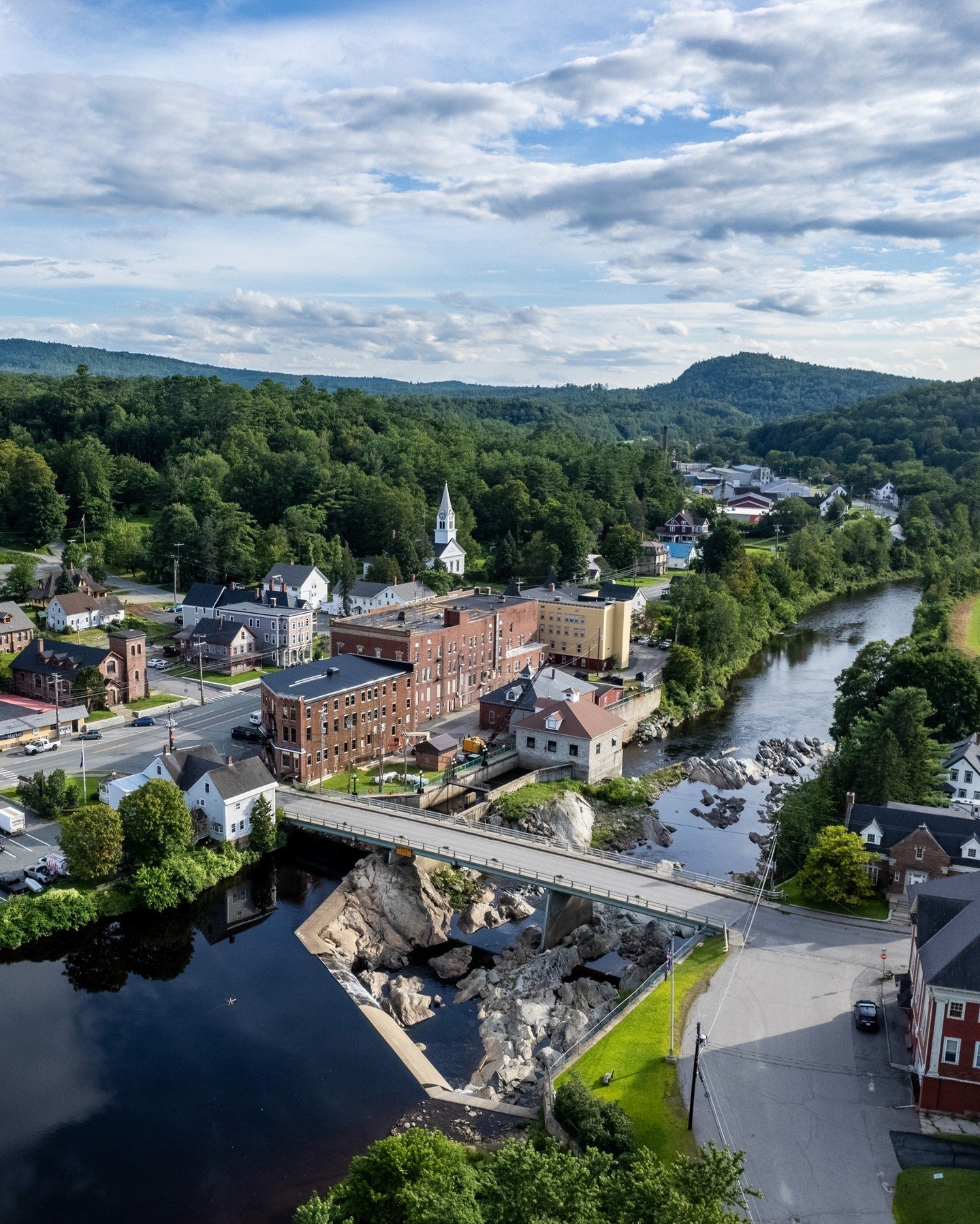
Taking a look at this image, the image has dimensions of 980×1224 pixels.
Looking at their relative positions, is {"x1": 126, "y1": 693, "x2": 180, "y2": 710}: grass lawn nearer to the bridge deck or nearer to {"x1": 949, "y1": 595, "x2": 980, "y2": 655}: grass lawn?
the bridge deck

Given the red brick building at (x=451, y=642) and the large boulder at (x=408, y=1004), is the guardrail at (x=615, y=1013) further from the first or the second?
the red brick building at (x=451, y=642)

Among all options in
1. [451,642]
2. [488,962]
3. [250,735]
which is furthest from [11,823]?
[451,642]

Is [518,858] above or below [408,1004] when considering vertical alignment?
above

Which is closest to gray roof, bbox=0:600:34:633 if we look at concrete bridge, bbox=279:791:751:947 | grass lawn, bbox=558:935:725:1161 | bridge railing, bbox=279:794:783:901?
concrete bridge, bbox=279:791:751:947

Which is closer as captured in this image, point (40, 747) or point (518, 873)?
point (518, 873)

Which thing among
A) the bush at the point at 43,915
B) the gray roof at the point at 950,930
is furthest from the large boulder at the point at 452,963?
the gray roof at the point at 950,930

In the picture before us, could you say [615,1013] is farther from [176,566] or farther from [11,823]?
[176,566]

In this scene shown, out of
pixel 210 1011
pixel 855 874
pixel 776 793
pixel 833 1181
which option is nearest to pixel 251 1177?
pixel 210 1011
